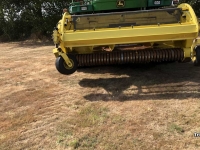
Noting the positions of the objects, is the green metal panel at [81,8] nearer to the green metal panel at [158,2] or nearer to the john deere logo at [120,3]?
the john deere logo at [120,3]

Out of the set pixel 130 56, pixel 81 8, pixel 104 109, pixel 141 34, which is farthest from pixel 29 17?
pixel 104 109

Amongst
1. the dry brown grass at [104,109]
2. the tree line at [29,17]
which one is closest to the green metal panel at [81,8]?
the dry brown grass at [104,109]

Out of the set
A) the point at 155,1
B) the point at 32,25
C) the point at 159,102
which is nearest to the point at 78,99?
the point at 159,102

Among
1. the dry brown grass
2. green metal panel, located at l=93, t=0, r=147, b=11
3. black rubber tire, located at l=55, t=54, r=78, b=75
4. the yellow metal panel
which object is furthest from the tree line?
black rubber tire, located at l=55, t=54, r=78, b=75

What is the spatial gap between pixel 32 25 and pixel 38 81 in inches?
373

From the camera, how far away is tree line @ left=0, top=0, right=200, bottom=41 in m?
13.3

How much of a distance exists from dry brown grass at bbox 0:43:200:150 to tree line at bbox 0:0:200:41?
26.6 feet

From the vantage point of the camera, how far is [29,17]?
45.6 feet

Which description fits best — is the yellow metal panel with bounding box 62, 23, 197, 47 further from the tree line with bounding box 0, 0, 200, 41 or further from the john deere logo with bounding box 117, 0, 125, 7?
the tree line with bounding box 0, 0, 200, 41

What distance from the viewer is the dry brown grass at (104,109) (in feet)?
9.64

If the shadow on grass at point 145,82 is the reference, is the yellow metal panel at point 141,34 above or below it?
above

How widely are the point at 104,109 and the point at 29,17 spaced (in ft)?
37.9

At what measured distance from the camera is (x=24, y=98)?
4438mm

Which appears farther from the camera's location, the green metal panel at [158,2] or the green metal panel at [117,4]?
the green metal panel at [158,2]
